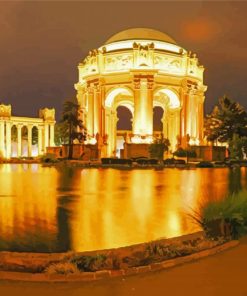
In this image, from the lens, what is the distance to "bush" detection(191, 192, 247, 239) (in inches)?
266

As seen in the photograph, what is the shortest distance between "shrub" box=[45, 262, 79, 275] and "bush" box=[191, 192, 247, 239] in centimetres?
272

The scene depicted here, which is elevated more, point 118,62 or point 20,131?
point 118,62

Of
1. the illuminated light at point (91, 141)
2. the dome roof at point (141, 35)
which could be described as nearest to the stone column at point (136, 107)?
the illuminated light at point (91, 141)

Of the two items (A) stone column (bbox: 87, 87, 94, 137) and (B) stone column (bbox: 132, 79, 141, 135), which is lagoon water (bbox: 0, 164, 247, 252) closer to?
(B) stone column (bbox: 132, 79, 141, 135)

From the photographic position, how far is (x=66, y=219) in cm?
944

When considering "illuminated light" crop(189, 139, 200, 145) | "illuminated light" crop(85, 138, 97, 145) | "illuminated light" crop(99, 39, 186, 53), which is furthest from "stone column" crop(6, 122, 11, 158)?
"illuminated light" crop(189, 139, 200, 145)

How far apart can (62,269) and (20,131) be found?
71.2 meters

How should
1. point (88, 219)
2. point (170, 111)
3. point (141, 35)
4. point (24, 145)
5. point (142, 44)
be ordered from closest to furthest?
point (88, 219)
point (142, 44)
point (141, 35)
point (170, 111)
point (24, 145)

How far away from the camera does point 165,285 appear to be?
4633 millimetres

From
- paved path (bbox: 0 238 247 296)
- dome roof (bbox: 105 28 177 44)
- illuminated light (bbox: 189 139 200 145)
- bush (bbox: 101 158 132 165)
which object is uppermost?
dome roof (bbox: 105 28 177 44)

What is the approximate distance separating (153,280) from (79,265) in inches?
41.8

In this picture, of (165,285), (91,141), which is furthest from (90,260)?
(91,141)

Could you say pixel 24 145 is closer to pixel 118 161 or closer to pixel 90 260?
pixel 118 161

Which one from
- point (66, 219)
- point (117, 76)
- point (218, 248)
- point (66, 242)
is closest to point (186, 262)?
point (218, 248)
